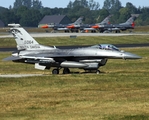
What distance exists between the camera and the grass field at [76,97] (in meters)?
19.9

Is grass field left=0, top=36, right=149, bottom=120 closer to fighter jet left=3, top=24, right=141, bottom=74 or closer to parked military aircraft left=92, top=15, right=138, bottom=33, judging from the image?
fighter jet left=3, top=24, right=141, bottom=74

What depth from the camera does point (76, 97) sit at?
24234 millimetres

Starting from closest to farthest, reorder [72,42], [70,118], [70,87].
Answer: [70,118] → [70,87] → [72,42]

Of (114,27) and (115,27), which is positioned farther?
(114,27)

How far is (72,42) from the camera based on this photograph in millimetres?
81812

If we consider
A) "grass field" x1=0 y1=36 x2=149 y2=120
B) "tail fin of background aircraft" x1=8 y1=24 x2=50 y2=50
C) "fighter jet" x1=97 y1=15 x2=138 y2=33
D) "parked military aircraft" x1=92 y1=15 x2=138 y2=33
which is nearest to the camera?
"grass field" x1=0 y1=36 x2=149 y2=120

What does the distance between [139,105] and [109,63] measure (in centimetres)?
2356

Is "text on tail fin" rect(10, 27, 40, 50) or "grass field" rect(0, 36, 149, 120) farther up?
"text on tail fin" rect(10, 27, 40, 50)

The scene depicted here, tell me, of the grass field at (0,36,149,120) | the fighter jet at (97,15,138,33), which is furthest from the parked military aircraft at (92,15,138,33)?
the grass field at (0,36,149,120)

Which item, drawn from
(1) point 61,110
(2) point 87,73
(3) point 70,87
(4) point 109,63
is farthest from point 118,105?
(4) point 109,63

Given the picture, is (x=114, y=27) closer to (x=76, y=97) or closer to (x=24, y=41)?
(x=24, y=41)

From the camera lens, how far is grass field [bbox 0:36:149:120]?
19.9 meters

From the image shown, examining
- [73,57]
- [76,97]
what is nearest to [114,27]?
[73,57]

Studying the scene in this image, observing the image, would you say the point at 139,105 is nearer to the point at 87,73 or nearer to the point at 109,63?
the point at 87,73
